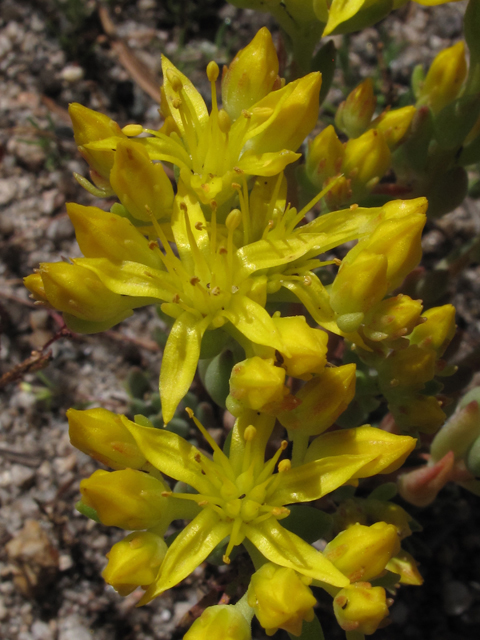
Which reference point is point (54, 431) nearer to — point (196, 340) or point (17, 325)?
point (17, 325)

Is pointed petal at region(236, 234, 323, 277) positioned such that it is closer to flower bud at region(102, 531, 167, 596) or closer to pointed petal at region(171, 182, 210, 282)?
pointed petal at region(171, 182, 210, 282)

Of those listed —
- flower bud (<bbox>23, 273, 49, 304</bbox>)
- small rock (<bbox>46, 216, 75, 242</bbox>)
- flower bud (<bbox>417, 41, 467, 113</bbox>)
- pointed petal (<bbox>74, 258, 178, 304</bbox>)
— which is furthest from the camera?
small rock (<bbox>46, 216, 75, 242</bbox>)

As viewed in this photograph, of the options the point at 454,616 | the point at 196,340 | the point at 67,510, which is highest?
the point at 196,340

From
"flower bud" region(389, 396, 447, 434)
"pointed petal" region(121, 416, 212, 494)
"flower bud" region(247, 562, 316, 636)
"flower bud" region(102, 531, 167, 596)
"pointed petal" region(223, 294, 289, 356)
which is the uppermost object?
"pointed petal" region(223, 294, 289, 356)

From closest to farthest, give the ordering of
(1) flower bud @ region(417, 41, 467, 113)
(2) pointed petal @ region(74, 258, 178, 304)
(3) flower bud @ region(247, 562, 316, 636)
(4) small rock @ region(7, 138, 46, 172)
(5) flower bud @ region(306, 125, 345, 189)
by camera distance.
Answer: (3) flower bud @ region(247, 562, 316, 636) < (2) pointed petal @ region(74, 258, 178, 304) < (5) flower bud @ region(306, 125, 345, 189) < (1) flower bud @ region(417, 41, 467, 113) < (4) small rock @ region(7, 138, 46, 172)

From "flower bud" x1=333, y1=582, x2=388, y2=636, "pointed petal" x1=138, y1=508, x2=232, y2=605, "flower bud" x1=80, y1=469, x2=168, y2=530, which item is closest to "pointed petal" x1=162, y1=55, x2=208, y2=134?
"flower bud" x1=80, y1=469, x2=168, y2=530

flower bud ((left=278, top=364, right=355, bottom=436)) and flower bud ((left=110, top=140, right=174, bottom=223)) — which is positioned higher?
flower bud ((left=110, top=140, right=174, bottom=223))

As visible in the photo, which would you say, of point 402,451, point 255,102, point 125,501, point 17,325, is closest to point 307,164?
point 255,102
